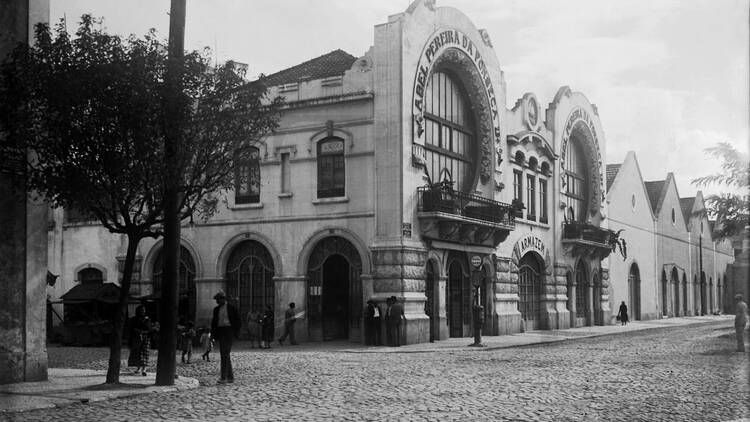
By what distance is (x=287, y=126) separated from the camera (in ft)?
96.3

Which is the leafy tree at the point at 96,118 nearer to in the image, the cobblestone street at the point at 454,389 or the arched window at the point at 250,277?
the cobblestone street at the point at 454,389

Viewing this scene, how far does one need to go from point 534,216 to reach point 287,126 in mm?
13296

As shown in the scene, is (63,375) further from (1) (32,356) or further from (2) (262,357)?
(2) (262,357)

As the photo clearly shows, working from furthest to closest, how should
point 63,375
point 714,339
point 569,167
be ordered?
point 569,167 → point 714,339 → point 63,375

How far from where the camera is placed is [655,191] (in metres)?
60.1

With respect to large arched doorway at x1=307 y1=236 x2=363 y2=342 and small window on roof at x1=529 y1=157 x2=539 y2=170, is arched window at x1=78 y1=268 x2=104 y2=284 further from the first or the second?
small window on roof at x1=529 y1=157 x2=539 y2=170

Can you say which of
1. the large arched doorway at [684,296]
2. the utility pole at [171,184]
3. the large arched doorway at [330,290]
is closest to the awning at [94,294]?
the large arched doorway at [330,290]

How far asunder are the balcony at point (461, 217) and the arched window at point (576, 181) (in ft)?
36.4

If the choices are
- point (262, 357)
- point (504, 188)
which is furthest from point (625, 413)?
point (504, 188)

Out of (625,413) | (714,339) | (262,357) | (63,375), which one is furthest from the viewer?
(714,339)

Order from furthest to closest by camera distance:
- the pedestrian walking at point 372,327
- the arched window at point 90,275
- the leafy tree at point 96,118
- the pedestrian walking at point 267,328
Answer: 1. the arched window at point 90,275
2. the pedestrian walking at point 372,327
3. the pedestrian walking at point 267,328
4. the leafy tree at point 96,118

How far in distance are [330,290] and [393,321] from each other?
3.34 meters

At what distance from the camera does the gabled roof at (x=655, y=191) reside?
5796cm

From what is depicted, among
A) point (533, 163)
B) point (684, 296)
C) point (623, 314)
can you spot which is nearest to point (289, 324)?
point (533, 163)
